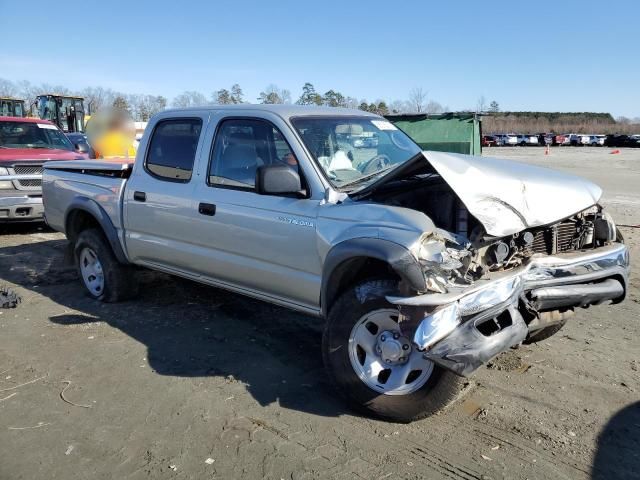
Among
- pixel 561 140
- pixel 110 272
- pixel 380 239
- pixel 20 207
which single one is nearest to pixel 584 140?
pixel 561 140

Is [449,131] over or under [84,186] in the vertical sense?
over

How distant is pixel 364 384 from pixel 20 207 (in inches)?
319

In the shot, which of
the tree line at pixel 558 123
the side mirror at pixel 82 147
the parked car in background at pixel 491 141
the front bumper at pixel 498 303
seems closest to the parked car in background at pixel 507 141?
the parked car in background at pixel 491 141

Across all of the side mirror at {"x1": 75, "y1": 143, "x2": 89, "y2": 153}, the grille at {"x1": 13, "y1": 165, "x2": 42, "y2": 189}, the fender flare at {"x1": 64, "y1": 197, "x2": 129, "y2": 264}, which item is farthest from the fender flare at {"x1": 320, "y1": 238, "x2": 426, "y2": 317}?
the side mirror at {"x1": 75, "y1": 143, "x2": 89, "y2": 153}

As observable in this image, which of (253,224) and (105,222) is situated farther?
(105,222)

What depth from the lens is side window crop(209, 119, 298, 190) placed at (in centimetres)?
432

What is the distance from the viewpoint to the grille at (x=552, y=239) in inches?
149

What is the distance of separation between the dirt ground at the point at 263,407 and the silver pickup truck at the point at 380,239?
0.34 meters

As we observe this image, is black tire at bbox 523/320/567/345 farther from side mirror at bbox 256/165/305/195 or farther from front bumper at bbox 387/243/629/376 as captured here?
side mirror at bbox 256/165/305/195

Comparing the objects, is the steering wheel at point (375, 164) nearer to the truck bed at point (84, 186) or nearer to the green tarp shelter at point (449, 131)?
the truck bed at point (84, 186)

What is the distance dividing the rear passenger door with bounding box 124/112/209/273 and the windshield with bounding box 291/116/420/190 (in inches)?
42.4

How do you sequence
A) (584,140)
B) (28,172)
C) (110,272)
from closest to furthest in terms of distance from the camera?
1. (110,272)
2. (28,172)
3. (584,140)

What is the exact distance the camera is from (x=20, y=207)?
31.1 feet

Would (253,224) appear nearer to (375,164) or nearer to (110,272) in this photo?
(375,164)
